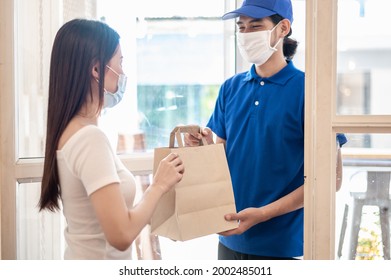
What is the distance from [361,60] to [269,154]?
0.48 meters

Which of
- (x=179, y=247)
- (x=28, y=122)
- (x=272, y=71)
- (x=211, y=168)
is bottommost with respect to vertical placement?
(x=179, y=247)

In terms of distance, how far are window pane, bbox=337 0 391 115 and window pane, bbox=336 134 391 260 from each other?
0.27 feet

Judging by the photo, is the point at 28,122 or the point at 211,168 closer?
the point at 211,168

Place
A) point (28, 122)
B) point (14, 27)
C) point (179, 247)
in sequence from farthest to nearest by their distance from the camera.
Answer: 1. point (179, 247)
2. point (28, 122)
3. point (14, 27)

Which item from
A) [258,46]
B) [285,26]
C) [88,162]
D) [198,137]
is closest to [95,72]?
[88,162]

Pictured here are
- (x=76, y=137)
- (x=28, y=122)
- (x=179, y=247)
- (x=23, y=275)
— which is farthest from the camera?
(x=179, y=247)

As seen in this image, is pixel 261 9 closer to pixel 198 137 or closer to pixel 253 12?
pixel 253 12

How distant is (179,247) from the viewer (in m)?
2.37

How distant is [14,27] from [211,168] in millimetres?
712

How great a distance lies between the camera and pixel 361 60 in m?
1.34

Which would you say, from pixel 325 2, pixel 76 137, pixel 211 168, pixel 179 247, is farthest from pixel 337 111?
pixel 179 247

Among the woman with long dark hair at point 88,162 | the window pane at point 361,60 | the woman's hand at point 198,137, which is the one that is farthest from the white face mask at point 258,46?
the woman with long dark hair at point 88,162

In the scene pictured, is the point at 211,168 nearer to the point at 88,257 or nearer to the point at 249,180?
the point at 249,180

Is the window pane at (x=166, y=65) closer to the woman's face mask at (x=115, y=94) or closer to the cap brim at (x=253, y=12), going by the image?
the cap brim at (x=253, y=12)
